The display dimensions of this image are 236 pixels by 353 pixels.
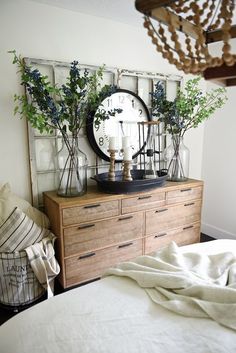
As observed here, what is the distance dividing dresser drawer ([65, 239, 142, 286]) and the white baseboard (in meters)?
1.32

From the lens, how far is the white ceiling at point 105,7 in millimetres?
1955

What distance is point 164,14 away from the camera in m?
0.67

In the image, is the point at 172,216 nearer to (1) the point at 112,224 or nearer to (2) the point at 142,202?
(2) the point at 142,202

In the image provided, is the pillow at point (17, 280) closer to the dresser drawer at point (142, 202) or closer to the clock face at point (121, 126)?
the dresser drawer at point (142, 202)

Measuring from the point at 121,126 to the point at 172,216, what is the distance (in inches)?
41.3

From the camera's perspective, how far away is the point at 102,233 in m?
2.10

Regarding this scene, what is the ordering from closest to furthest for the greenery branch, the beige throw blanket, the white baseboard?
the beige throw blanket < the greenery branch < the white baseboard

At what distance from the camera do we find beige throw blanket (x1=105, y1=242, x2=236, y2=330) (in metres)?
0.96

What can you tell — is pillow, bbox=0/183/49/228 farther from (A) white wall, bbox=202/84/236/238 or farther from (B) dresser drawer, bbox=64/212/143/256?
(A) white wall, bbox=202/84/236/238

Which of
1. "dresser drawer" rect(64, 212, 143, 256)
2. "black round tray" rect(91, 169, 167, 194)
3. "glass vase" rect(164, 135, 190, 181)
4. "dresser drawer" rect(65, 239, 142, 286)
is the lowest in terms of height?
"dresser drawer" rect(65, 239, 142, 286)

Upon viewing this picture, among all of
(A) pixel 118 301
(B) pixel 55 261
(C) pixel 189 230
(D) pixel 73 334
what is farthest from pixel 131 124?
(D) pixel 73 334

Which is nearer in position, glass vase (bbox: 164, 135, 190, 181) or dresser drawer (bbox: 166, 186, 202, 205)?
dresser drawer (bbox: 166, 186, 202, 205)

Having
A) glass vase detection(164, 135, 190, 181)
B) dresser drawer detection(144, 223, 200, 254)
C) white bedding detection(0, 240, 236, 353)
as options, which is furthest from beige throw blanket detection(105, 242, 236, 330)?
glass vase detection(164, 135, 190, 181)

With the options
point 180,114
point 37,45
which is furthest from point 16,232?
point 180,114
